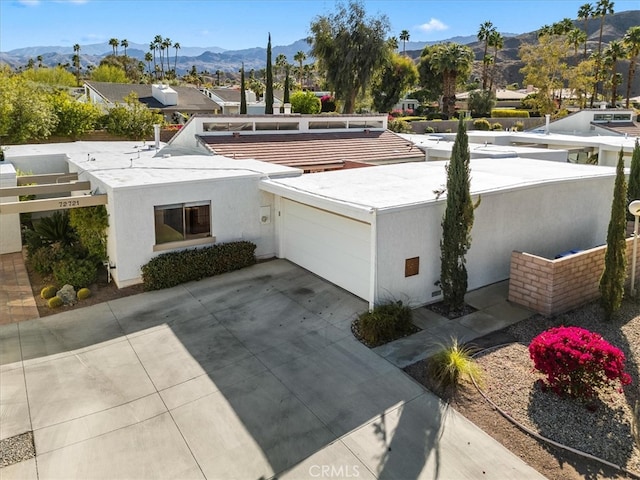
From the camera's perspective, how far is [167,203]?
46.3 feet

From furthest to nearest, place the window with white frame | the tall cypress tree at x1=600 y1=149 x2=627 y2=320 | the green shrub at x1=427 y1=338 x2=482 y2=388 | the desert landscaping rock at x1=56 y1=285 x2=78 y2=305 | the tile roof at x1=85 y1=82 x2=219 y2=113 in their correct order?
the tile roof at x1=85 y1=82 x2=219 y2=113 < the window with white frame < the desert landscaping rock at x1=56 y1=285 x2=78 y2=305 < the tall cypress tree at x1=600 y1=149 x2=627 y2=320 < the green shrub at x1=427 y1=338 x2=482 y2=388

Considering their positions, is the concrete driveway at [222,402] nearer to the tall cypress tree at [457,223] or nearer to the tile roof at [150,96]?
the tall cypress tree at [457,223]

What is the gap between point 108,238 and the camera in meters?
14.3

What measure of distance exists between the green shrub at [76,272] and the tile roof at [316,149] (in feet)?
27.7

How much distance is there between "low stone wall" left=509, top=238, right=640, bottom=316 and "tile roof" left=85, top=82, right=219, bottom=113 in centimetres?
4901

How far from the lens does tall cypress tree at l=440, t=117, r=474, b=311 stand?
11.6 meters

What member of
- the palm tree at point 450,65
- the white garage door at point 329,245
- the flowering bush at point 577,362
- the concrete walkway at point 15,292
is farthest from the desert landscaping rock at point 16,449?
the palm tree at point 450,65

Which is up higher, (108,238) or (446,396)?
(108,238)

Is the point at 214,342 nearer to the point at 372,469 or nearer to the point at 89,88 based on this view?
the point at 372,469

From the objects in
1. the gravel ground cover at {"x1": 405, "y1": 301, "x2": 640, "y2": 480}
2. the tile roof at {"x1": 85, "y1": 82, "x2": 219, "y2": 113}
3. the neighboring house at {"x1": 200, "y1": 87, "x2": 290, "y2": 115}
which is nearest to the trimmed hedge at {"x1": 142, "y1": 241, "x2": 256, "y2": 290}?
the gravel ground cover at {"x1": 405, "y1": 301, "x2": 640, "y2": 480}

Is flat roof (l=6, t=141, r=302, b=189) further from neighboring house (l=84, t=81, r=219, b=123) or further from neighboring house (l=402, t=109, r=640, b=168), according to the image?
neighboring house (l=84, t=81, r=219, b=123)

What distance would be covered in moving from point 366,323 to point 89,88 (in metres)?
55.5

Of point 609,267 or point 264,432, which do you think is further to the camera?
point 609,267

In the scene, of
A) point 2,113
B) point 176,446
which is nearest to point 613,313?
point 176,446
